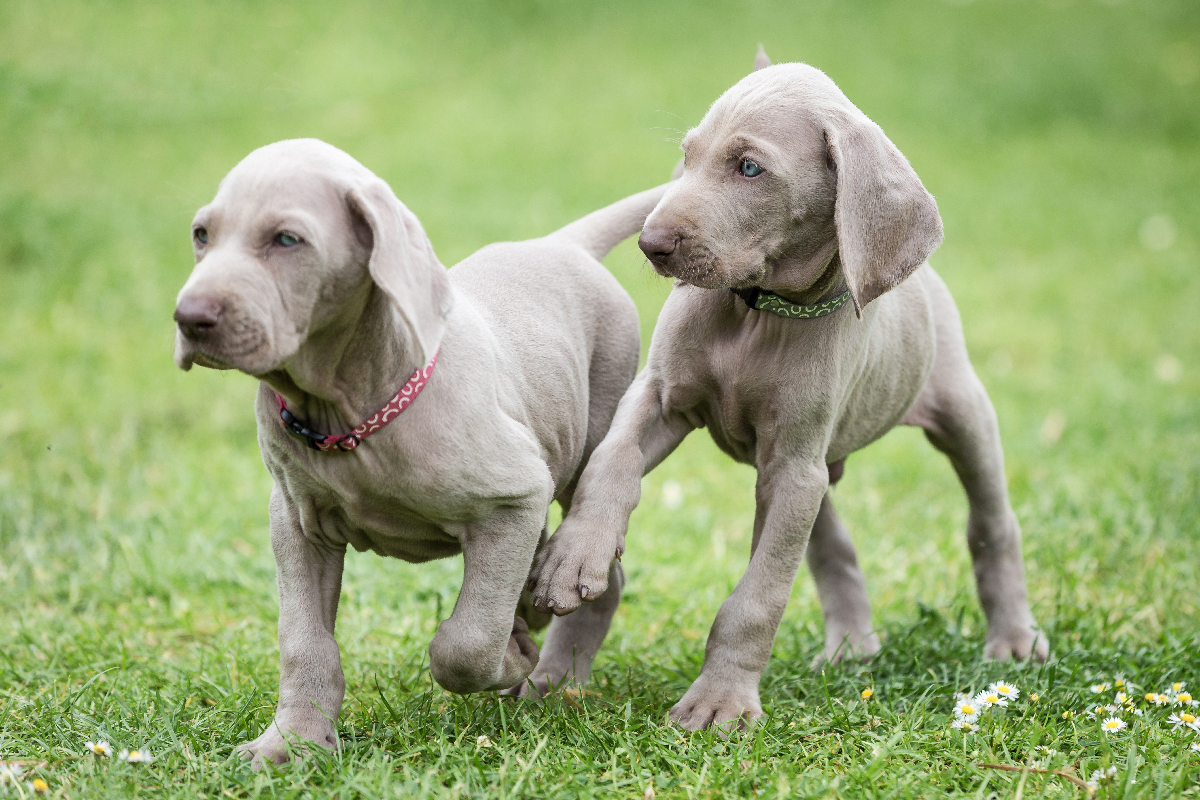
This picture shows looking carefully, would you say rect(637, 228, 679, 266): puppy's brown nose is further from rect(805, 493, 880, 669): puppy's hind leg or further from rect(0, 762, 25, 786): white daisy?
rect(0, 762, 25, 786): white daisy

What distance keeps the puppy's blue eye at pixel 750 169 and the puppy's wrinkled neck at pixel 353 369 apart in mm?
1070

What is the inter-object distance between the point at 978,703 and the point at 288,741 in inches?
81.8

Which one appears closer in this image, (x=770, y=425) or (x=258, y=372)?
(x=258, y=372)

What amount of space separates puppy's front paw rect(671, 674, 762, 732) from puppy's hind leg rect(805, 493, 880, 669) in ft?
3.72

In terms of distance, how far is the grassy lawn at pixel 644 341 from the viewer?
12.2 feet

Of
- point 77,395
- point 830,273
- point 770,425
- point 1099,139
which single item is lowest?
point 1099,139

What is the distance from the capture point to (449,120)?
561 inches

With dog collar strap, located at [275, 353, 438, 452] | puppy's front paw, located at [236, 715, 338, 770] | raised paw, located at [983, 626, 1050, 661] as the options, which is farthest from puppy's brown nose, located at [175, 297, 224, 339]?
raised paw, located at [983, 626, 1050, 661]

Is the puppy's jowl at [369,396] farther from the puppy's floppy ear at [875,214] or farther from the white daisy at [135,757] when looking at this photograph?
the puppy's floppy ear at [875,214]

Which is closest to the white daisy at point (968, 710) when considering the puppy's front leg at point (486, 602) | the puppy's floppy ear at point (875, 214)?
the puppy's floppy ear at point (875, 214)

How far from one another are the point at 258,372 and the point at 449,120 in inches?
459

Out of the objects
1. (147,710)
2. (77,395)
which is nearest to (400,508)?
(147,710)

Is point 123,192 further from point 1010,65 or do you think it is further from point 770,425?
point 1010,65

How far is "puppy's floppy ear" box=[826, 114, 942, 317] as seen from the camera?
356 centimetres
